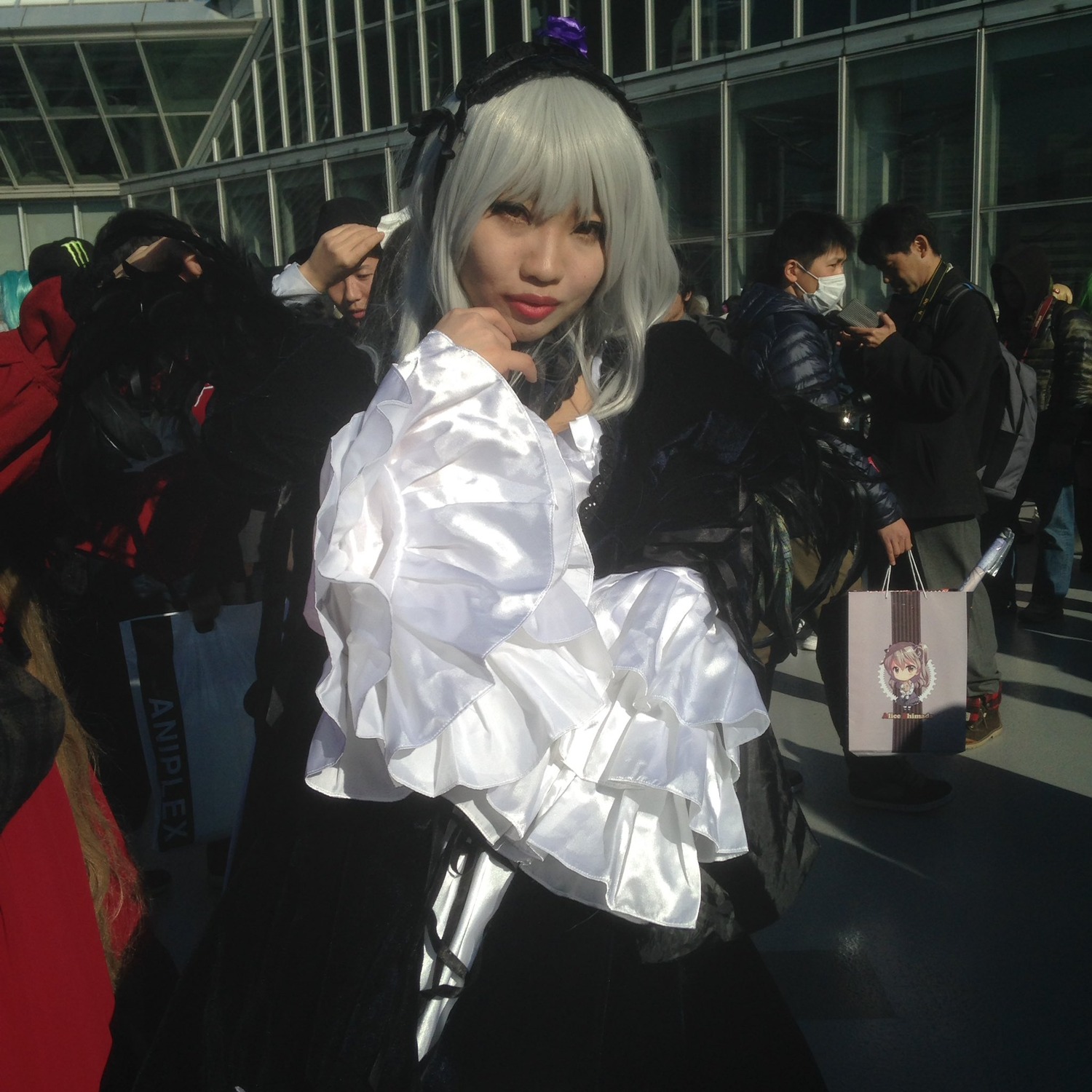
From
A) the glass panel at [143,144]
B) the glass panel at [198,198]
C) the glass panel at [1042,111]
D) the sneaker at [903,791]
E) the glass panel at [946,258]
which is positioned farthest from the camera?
the glass panel at [143,144]

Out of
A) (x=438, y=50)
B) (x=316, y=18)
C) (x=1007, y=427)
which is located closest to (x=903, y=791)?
(x=1007, y=427)

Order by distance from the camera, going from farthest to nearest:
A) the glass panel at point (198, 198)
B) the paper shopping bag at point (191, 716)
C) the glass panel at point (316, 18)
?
the glass panel at point (198, 198) < the glass panel at point (316, 18) < the paper shopping bag at point (191, 716)

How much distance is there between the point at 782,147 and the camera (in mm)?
10258

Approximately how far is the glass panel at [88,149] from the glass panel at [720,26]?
43.5 feet

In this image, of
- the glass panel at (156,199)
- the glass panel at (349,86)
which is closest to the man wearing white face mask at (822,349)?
the glass panel at (349,86)

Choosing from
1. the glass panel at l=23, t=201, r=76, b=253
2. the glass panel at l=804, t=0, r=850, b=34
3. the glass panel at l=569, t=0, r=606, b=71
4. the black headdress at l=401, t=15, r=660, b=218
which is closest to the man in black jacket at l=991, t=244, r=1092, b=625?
the black headdress at l=401, t=15, r=660, b=218

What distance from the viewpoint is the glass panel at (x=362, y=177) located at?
44.9 ft

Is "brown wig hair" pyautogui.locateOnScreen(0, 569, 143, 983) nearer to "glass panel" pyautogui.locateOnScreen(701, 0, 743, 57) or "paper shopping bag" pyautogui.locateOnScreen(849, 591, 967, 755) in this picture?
"paper shopping bag" pyautogui.locateOnScreen(849, 591, 967, 755)

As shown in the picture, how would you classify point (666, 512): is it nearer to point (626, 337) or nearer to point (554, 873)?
point (626, 337)

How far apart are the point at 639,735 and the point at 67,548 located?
808 millimetres

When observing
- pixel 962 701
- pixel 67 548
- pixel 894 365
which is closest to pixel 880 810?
pixel 962 701

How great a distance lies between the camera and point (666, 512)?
119cm

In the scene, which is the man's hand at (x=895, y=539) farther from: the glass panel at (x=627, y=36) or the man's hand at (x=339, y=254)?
the glass panel at (x=627, y=36)

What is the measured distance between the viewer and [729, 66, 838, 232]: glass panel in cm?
988
